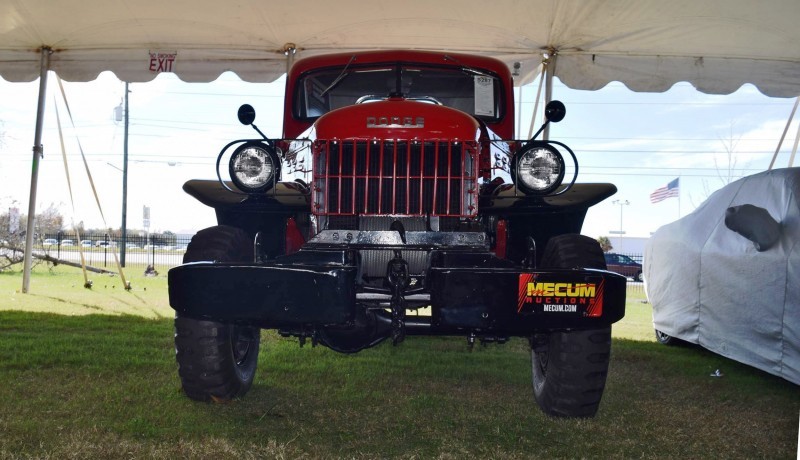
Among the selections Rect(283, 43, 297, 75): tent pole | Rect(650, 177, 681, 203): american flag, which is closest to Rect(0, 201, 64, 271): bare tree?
Rect(283, 43, 297, 75): tent pole

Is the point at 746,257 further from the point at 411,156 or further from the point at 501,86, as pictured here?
the point at 411,156

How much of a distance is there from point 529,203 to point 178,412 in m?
1.98

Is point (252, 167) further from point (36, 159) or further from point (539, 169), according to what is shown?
point (36, 159)

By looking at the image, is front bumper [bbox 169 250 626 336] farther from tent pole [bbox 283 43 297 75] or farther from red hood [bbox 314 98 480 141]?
tent pole [bbox 283 43 297 75]

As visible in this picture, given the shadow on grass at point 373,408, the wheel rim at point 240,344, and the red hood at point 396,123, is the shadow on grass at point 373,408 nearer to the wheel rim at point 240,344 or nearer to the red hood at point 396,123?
the wheel rim at point 240,344

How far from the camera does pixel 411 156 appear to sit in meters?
2.99

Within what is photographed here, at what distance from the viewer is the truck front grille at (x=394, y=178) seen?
2.95 m

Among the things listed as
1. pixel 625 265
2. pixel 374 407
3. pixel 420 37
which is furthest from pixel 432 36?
pixel 625 265

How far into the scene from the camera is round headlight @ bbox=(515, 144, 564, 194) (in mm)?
3066

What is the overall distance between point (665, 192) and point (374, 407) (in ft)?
61.9

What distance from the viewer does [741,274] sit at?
13.9 feet

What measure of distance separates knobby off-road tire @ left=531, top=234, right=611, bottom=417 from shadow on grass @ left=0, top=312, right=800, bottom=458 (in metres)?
0.11

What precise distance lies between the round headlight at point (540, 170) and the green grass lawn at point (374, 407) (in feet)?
3.77

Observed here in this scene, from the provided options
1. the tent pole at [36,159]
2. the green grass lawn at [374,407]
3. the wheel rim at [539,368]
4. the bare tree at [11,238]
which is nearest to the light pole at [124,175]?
the bare tree at [11,238]
